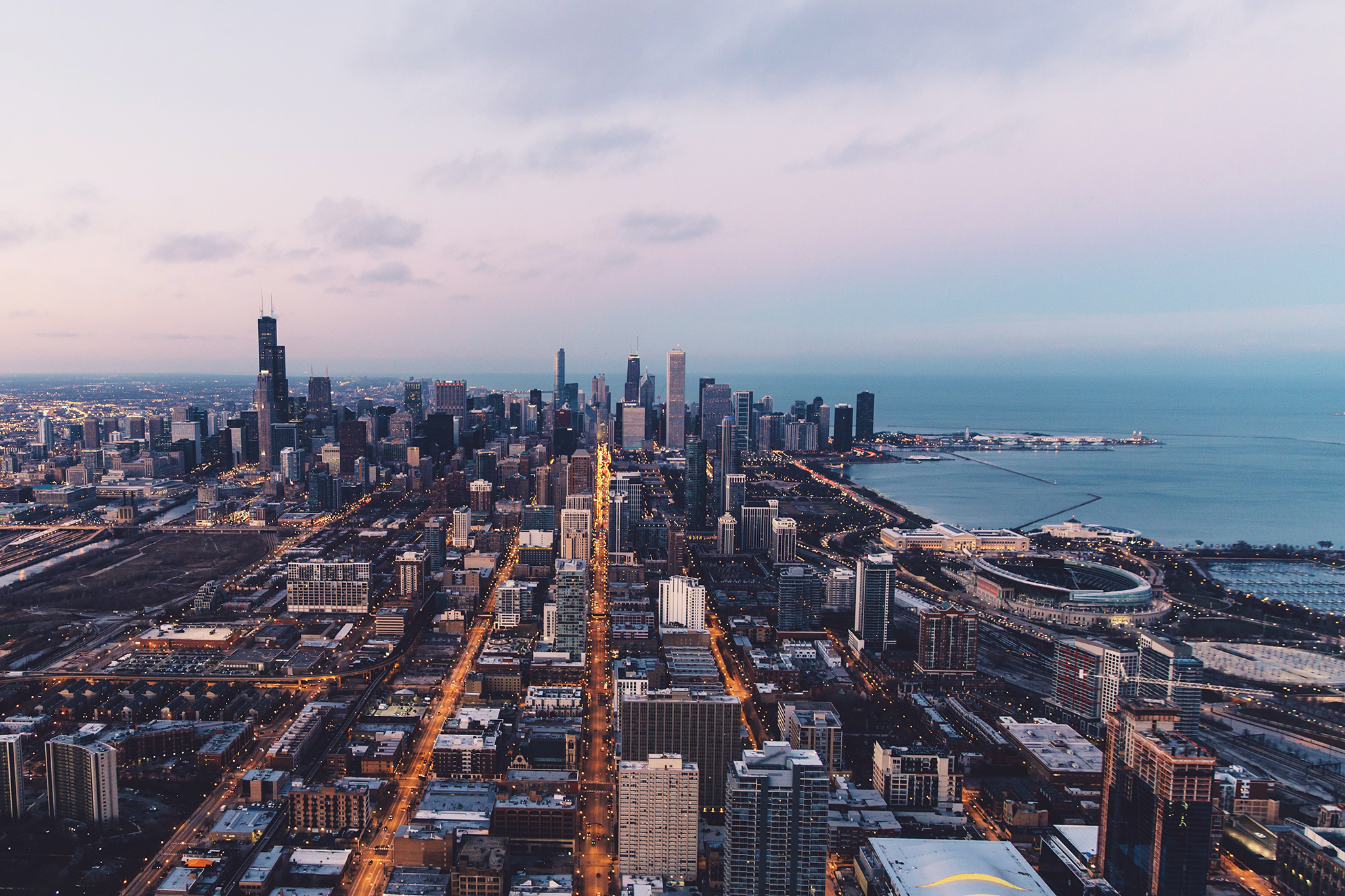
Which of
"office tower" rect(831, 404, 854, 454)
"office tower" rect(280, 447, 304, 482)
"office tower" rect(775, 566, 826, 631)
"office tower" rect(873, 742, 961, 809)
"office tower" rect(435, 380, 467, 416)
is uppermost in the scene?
"office tower" rect(435, 380, 467, 416)

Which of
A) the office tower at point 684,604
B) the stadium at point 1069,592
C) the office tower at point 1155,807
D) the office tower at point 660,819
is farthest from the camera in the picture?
the stadium at point 1069,592

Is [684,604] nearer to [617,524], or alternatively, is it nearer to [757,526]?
[617,524]

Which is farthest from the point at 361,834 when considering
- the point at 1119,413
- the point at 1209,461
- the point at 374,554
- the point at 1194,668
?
the point at 1119,413

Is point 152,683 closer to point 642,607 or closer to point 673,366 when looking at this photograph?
point 642,607

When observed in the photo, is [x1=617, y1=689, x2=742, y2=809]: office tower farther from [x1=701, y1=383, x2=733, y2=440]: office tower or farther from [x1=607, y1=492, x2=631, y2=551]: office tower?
[x1=701, y1=383, x2=733, y2=440]: office tower

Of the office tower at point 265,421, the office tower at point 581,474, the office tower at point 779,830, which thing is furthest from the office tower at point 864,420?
the office tower at point 779,830

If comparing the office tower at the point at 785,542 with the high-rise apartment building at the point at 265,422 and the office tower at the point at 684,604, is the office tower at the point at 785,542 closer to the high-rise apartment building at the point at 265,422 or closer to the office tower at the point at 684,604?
the office tower at the point at 684,604

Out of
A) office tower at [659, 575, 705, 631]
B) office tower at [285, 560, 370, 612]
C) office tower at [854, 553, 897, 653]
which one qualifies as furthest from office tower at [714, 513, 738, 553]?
office tower at [285, 560, 370, 612]
